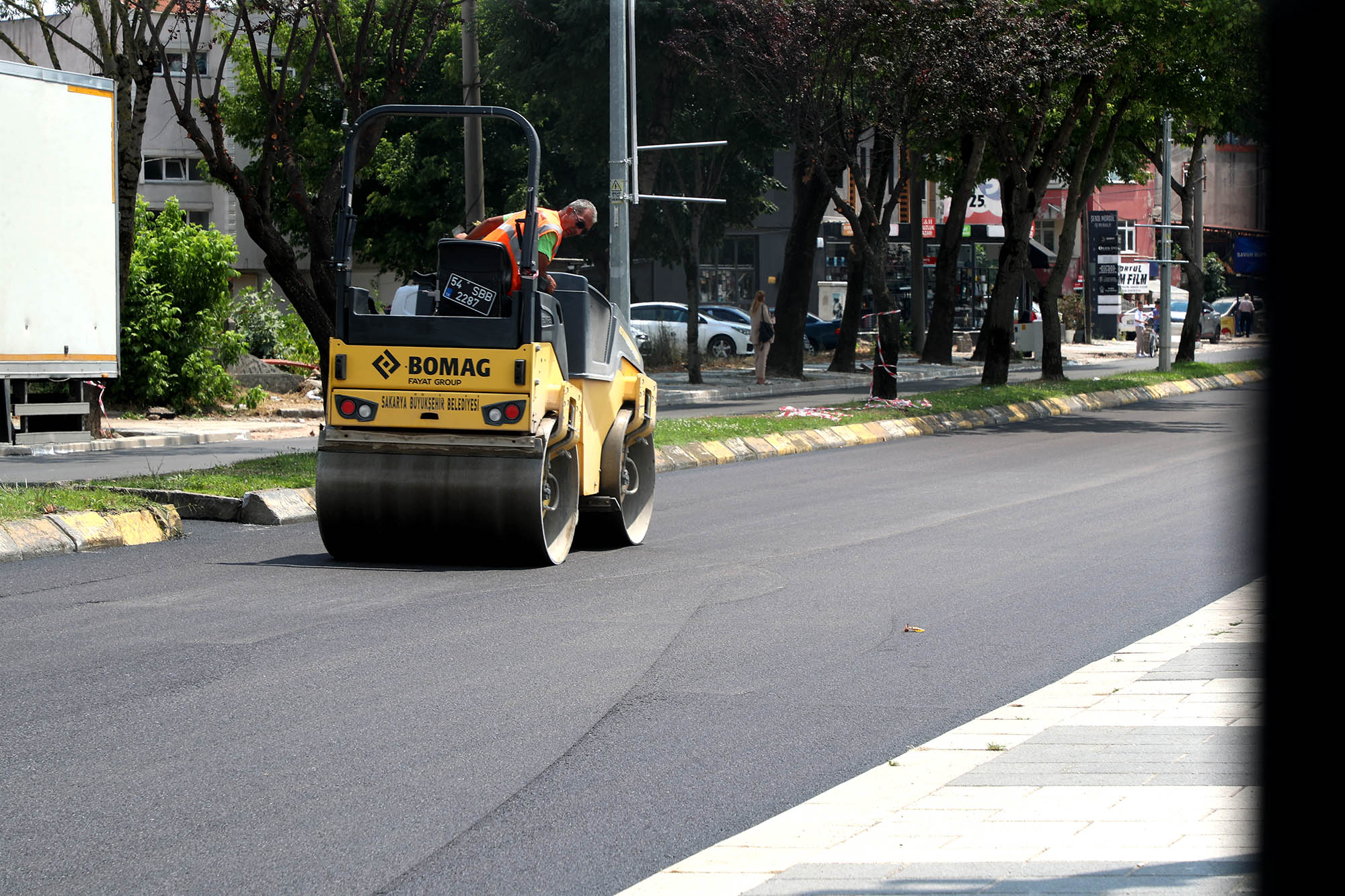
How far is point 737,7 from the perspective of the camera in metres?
26.2

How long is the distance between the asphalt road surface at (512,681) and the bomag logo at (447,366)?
3.99ft

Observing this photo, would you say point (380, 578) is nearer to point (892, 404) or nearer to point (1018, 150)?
point (892, 404)

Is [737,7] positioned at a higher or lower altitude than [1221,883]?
higher

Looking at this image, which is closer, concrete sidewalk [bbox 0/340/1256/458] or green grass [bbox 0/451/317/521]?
green grass [bbox 0/451/317/521]

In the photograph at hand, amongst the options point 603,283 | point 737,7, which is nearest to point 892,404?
point 737,7

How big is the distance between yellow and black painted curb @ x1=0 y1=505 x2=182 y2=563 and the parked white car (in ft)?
103

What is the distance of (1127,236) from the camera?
77.5 meters

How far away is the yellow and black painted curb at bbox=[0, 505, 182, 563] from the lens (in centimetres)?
1034

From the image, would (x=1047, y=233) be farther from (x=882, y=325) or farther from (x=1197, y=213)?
(x=882, y=325)

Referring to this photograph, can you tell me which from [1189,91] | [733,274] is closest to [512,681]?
[1189,91]

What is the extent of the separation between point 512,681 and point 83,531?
5.28 meters

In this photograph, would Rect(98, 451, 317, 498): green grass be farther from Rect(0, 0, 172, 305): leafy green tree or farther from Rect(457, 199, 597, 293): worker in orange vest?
Rect(0, 0, 172, 305): leafy green tree

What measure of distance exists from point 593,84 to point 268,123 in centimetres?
1608

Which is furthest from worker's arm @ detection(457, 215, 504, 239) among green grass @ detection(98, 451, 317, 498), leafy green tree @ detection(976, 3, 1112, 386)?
leafy green tree @ detection(976, 3, 1112, 386)
